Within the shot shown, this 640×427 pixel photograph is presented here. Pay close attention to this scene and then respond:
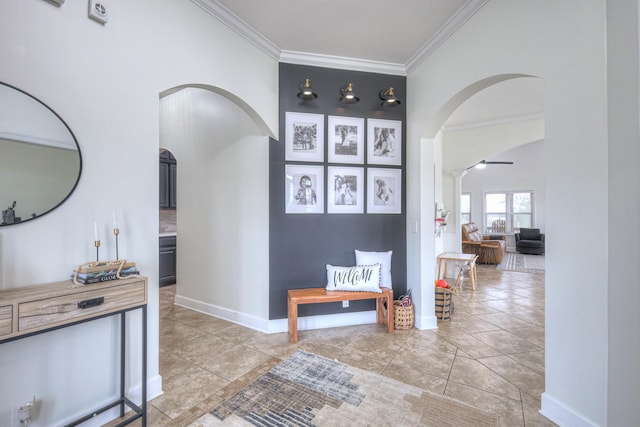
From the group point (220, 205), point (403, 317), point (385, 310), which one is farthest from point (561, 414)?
point (220, 205)

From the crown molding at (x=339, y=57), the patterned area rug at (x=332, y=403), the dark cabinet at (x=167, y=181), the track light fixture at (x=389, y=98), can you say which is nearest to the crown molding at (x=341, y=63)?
the crown molding at (x=339, y=57)

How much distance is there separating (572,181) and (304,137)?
7.62 ft

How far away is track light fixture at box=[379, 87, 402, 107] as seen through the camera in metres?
3.10

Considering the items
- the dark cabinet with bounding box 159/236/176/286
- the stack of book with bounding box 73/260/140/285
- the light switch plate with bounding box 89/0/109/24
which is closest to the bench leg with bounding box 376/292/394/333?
the stack of book with bounding box 73/260/140/285

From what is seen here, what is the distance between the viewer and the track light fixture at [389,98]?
10.2 ft

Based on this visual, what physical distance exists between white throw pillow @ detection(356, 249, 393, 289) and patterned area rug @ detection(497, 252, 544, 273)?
5.08 m

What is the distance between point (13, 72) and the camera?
1.40 m

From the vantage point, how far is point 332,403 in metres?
1.93

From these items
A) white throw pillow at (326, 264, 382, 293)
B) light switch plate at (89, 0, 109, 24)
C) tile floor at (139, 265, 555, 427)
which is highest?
light switch plate at (89, 0, 109, 24)

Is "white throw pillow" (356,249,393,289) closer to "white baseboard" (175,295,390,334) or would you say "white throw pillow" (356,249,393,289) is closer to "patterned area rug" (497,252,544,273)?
"white baseboard" (175,295,390,334)

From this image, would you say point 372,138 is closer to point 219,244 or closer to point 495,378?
point 219,244

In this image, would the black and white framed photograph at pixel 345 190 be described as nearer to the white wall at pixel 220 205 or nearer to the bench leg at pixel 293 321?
the white wall at pixel 220 205

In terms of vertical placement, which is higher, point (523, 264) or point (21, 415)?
point (21, 415)

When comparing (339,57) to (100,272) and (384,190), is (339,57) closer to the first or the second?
(384,190)
